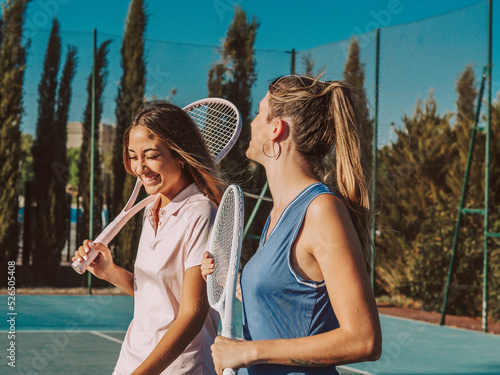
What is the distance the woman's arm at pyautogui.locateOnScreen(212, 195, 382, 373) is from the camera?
4.02 ft

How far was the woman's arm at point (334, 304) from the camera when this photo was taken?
123 cm

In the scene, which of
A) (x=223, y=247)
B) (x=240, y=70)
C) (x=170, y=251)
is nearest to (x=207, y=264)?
(x=223, y=247)

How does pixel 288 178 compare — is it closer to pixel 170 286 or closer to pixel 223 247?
pixel 223 247

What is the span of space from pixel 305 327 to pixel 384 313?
21.0ft

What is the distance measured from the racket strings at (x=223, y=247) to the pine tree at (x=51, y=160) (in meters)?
7.90

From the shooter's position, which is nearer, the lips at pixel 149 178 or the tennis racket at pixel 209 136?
the lips at pixel 149 178

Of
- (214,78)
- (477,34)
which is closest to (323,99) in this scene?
(477,34)

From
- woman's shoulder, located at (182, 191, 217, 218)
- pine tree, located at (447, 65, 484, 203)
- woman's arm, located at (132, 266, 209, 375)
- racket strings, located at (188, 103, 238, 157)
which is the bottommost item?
woman's arm, located at (132, 266, 209, 375)

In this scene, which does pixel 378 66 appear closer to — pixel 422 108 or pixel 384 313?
pixel 422 108

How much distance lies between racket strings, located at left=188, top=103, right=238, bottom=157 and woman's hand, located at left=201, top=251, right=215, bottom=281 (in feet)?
2.43

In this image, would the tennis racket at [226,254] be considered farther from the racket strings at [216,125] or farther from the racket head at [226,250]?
the racket strings at [216,125]

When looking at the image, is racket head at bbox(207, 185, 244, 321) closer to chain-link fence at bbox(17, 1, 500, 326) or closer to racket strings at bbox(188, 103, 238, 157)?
racket strings at bbox(188, 103, 238, 157)

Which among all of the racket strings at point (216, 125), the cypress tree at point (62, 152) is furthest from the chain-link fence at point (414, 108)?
the racket strings at point (216, 125)

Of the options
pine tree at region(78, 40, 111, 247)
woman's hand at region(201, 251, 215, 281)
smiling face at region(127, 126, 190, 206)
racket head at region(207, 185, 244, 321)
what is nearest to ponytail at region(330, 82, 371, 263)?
racket head at region(207, 185, 244, 321)
